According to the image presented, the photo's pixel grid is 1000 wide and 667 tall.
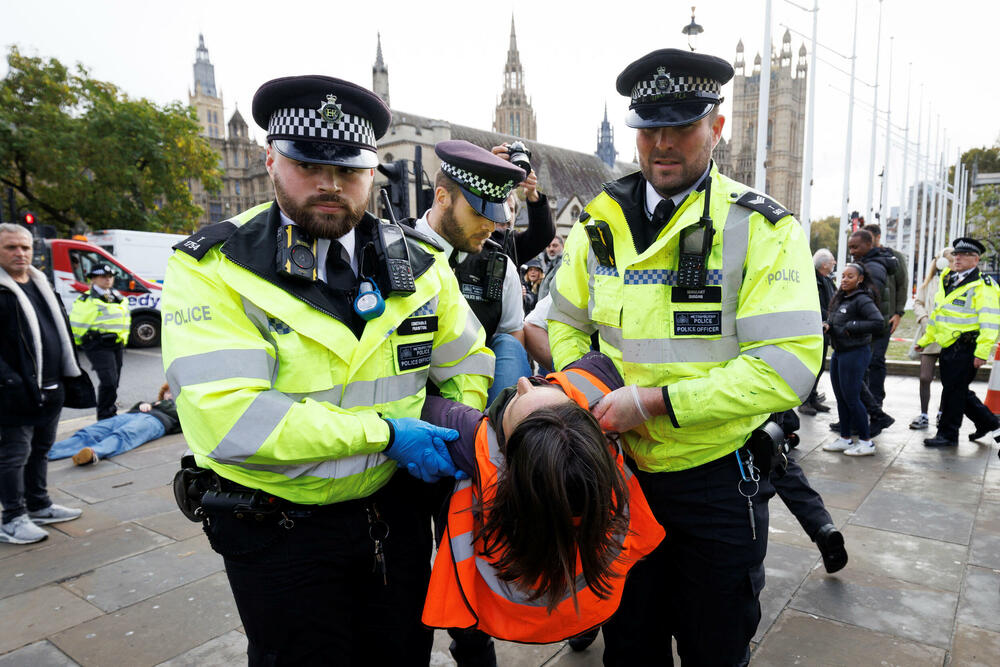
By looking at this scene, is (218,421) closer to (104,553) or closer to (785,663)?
(785,663)

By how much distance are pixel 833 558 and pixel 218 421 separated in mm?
3393

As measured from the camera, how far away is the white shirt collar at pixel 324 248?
1.86 meters

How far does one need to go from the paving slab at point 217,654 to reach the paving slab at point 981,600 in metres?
3.54

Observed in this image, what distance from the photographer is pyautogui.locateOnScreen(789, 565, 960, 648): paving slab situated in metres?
2.99

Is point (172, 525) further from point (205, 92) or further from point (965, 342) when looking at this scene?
point (205, 92)

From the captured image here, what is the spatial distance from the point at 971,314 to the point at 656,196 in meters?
5.82

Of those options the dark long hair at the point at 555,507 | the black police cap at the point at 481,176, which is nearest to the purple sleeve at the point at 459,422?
the dark long hair at the point at 555,507

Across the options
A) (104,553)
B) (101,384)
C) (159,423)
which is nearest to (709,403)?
(104,553)

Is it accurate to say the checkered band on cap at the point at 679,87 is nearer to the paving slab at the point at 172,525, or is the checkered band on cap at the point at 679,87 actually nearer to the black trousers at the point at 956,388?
the paving slab at the point at 172,525

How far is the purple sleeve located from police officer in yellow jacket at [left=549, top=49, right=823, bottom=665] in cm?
41

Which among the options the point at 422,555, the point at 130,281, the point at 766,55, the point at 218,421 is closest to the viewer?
the point at 218,421

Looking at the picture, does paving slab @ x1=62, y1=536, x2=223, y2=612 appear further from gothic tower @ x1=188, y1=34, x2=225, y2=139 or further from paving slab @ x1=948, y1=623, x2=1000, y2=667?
gothic tower @ x1=188, y1=34, x2=225, y2=139

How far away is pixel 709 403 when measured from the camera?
5.92 feet

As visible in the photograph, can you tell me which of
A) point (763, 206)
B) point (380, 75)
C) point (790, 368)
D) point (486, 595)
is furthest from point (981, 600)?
point (380, 75)
